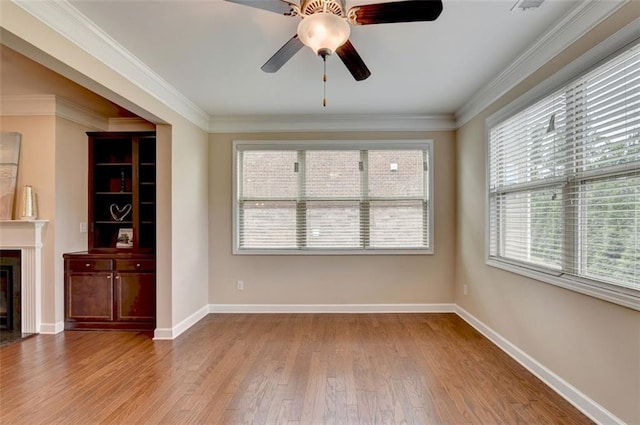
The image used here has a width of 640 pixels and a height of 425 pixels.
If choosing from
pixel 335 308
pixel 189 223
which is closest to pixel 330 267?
pixel 335 308

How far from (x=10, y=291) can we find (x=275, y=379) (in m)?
3.39

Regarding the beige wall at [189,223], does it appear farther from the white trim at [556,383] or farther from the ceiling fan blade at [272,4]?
the white trim at [556,383]

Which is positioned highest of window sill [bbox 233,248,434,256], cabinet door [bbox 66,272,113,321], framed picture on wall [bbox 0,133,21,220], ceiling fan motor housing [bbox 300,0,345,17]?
ceiling fan motor housing [bbox 300,0,345,17]

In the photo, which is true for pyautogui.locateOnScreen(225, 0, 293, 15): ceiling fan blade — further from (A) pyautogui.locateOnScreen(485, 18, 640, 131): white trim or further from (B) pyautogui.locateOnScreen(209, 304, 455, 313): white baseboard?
(B) pyautogui.locateOnScreen(209, 304, 455, 313): white baseboard

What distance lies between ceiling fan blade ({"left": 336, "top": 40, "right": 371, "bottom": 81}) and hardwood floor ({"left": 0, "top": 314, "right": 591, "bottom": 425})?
2.37m

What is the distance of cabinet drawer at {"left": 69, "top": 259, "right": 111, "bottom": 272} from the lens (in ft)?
12.4

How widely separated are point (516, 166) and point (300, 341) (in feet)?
9.07

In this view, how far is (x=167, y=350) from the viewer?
328 cm

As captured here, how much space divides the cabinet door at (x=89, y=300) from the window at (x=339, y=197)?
63.2 inches

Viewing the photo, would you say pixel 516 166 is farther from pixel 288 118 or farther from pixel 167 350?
pixel 167 350

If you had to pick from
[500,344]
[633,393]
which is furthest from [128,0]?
[500,344]

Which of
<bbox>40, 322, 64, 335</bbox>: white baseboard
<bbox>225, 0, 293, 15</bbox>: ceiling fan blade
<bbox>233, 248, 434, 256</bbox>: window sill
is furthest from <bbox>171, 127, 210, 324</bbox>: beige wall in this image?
<bbox>225, 0, 293, 15</bbox>: ceiling fan blade

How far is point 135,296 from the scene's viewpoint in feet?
12.4

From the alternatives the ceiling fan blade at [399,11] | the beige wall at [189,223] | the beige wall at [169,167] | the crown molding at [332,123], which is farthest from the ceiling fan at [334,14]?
the crown molding at [332,123]
